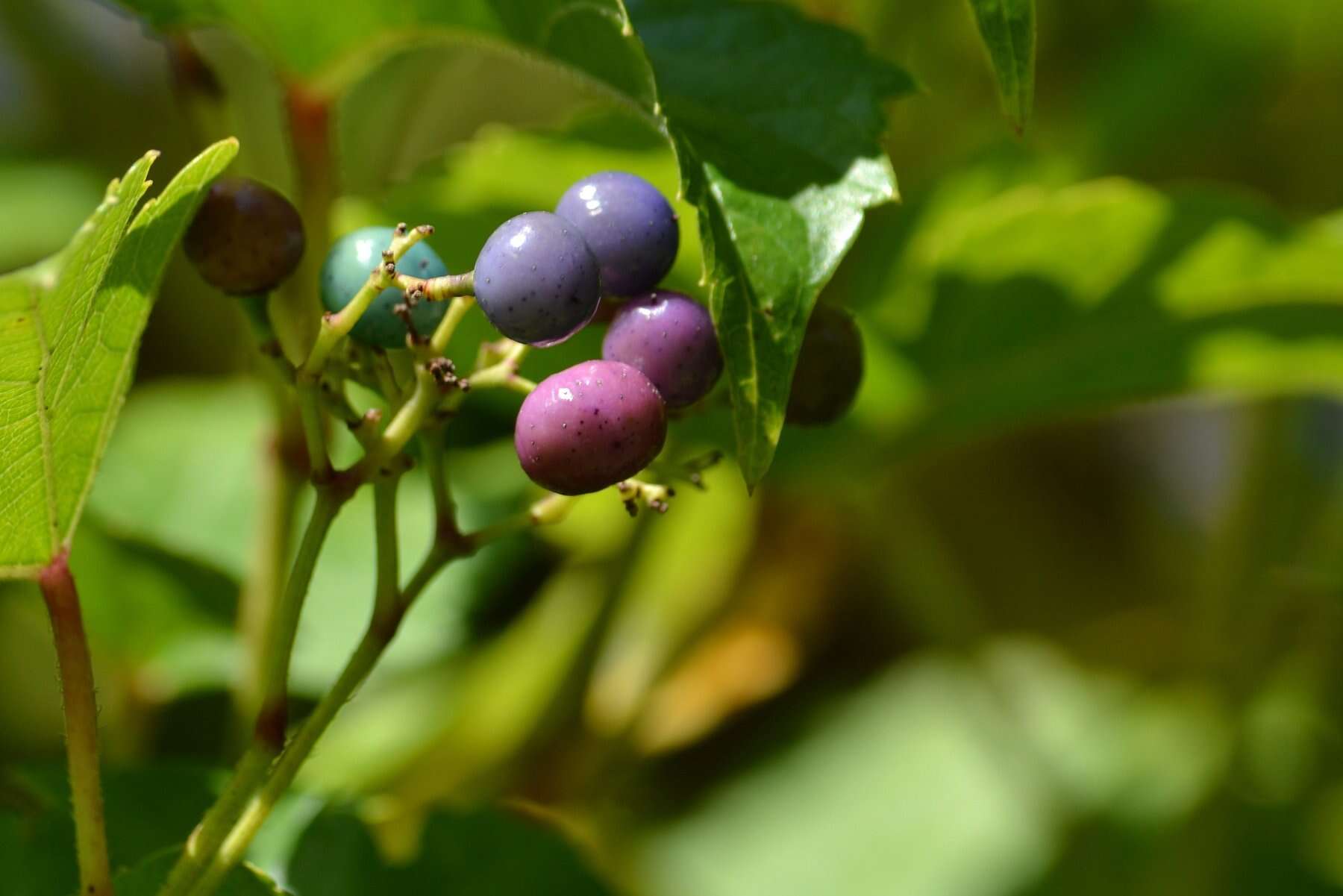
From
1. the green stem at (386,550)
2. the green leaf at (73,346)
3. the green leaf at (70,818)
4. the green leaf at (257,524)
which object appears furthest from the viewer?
the green leaf at (257,524)

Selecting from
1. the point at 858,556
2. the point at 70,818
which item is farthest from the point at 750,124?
the point at 858,556

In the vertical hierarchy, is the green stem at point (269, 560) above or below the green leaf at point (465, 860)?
above

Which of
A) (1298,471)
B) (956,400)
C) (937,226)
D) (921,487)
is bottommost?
(921,487)

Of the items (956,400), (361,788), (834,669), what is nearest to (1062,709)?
(834,669)

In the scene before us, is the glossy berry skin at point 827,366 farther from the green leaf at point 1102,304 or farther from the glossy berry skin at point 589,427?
the green leaf at point 1102,304

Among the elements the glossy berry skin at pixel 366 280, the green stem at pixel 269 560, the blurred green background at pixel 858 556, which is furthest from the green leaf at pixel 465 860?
the glossy berry skin at pixel 366 280

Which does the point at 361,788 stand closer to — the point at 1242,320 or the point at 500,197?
the point at 500,197

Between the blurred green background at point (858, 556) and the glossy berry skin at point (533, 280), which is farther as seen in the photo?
the blurred green background at point (858, 556)

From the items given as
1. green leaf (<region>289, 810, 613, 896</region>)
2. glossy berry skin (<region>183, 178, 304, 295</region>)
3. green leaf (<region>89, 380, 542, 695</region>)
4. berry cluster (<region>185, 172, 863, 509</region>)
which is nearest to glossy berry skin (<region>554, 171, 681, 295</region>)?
berry cluster (<region>185, 172, 863, 509</region>)
